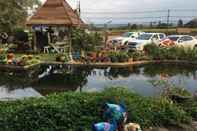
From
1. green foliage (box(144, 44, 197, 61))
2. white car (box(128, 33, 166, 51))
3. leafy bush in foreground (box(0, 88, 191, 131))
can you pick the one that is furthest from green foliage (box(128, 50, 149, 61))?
leafy bush in foreground (box(0, 88, 191, 131))

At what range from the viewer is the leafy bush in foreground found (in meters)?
6.95

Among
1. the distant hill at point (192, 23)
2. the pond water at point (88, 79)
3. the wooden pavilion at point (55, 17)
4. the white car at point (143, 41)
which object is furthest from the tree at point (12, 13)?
the distant hill at point (192, 23)

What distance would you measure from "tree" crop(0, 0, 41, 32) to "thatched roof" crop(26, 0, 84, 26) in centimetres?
594

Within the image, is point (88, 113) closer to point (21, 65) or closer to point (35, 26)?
point (21, 65)

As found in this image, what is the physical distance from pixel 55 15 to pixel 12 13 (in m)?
7.48

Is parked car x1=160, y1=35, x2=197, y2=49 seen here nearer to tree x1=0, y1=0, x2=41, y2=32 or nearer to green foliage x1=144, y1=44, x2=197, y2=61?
green foliage x1=144, y1=44, x2=197, y2=61

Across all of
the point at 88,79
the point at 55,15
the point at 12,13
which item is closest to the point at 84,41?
the point at 55,15

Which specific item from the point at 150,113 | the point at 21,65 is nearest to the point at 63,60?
the point at 21,65

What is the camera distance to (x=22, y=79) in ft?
63.0

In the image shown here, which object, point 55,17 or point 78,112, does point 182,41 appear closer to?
point 55,17

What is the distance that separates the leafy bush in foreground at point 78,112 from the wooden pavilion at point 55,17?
69.3 feet

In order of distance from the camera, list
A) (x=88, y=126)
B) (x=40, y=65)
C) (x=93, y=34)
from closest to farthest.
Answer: (x=88, y=126), (x=40, y=65), (x=93, y=34)

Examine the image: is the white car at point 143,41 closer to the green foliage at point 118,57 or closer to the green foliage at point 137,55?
the green foliage at point 137,55

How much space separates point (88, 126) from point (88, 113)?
0.34 m
